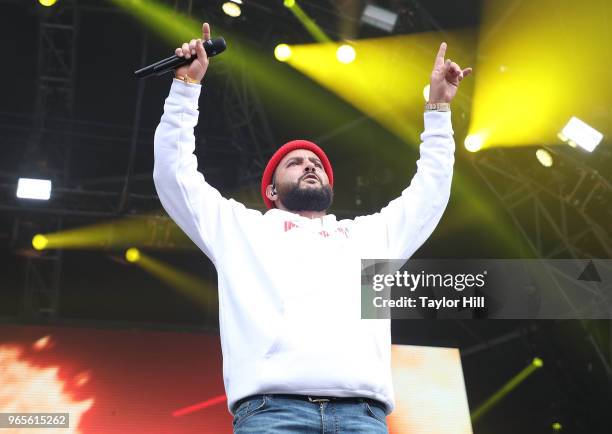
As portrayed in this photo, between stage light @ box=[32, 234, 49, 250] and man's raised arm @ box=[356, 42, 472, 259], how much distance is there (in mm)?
4231

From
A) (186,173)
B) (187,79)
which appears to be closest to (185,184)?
(186,173)

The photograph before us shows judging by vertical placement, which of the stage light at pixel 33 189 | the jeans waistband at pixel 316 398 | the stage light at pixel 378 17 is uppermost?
the stage light at pixel 378 17

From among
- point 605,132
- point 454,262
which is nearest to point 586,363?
point 454,262

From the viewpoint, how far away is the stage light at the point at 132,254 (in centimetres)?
601

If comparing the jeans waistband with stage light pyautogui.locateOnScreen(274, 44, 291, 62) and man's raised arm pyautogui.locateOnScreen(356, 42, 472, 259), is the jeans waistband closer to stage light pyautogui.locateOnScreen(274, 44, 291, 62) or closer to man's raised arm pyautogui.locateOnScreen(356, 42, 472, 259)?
man's raised arm pyautogui.locateOnScreen(356, 42, 472, 259)

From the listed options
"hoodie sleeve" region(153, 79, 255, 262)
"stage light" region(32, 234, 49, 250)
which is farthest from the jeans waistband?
"stage light" region(32, 234, 49, 250)

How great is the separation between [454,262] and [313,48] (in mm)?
2131

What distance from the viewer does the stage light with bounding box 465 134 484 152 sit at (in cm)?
543

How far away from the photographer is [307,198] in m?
2.11

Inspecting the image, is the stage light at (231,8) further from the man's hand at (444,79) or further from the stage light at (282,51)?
the man's hand at (444,79)

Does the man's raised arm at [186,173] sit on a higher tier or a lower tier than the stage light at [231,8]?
lower

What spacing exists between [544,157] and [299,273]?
396cm

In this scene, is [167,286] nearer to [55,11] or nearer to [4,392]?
[4,392]

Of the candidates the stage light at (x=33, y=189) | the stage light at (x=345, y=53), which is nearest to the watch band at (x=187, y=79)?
the stage light at (x=345, y=53)
